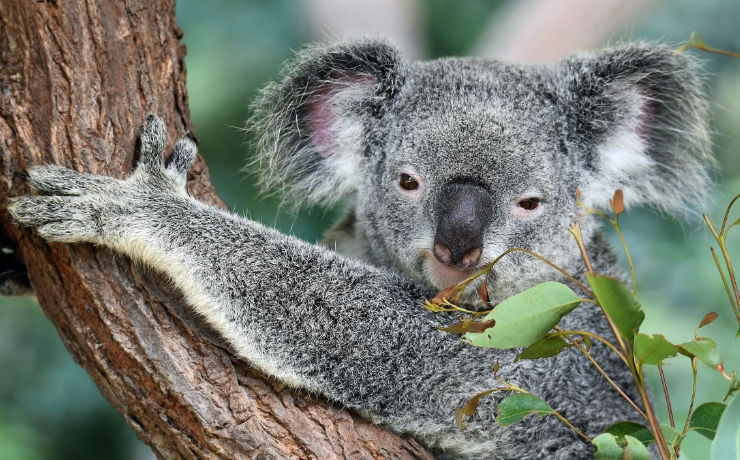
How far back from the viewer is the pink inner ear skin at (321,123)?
2666 millimetres

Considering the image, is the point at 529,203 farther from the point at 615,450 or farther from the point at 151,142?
the point at 151,142

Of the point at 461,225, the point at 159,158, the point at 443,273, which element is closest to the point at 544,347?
the point at 461,225

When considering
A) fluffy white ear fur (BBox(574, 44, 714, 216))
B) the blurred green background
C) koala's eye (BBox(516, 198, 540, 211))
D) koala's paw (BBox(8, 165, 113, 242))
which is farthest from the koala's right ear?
the blurred green background

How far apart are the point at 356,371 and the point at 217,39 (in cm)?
332

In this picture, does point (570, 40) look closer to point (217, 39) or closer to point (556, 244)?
point (217, 39)

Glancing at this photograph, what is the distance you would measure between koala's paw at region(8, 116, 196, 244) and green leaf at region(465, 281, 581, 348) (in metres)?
1.10

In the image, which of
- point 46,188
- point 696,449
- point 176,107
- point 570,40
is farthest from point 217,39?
point 696,449

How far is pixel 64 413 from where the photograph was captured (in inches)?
174

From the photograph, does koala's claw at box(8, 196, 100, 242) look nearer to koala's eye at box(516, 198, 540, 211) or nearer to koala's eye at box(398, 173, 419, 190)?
koala's eye at box(398, 173, 419, 190)

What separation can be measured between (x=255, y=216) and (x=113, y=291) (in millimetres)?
2125

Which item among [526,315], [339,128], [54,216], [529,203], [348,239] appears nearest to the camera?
[526,315]

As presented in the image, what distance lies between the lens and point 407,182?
235 cm

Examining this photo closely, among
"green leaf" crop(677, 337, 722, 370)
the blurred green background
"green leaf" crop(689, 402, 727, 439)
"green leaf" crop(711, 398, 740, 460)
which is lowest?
Answer: the blurred green background

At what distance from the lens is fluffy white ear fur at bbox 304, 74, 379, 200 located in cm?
261
